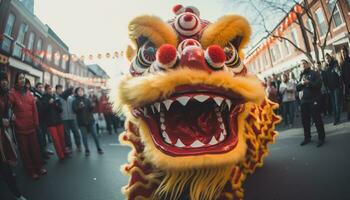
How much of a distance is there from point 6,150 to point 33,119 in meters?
0.99

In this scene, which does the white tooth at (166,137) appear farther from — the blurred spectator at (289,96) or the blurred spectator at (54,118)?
the blurred spectator at (289,96)

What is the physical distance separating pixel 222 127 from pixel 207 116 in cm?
11

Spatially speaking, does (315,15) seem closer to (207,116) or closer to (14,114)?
(207,116)

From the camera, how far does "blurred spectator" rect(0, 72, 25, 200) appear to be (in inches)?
105

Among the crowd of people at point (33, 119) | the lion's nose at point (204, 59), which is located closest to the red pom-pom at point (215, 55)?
the lion's nose at point (204, 59)

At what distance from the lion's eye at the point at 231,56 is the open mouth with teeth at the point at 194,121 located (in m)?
0.39

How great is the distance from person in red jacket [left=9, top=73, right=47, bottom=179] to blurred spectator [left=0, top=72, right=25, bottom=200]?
38cm

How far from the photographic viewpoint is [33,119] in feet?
12.1

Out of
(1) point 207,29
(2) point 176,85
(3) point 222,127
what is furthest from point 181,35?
(3) point 222,127

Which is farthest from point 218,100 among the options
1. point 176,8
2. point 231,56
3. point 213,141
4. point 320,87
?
point 320,87

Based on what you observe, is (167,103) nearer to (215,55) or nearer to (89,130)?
(215,55)

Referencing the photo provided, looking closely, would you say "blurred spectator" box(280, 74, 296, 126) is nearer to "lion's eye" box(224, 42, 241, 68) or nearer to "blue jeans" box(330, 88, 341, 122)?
"blue jeans" box(330, 88, 341, 122)

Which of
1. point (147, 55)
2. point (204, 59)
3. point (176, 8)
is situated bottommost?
point (204, 59)

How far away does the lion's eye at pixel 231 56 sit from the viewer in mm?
1880
